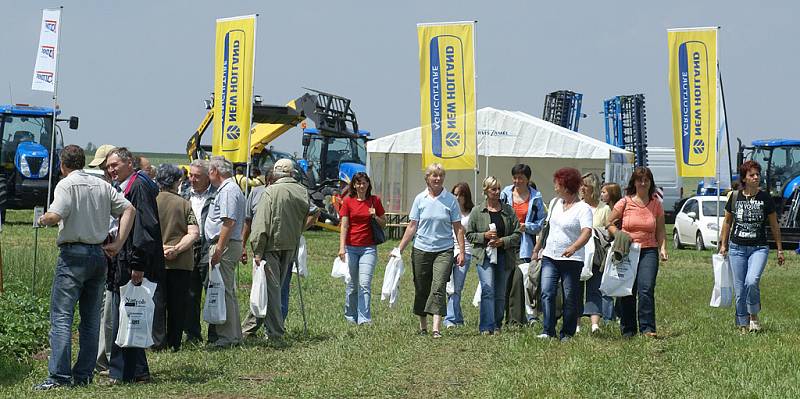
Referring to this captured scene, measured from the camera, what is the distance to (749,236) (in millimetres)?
12531

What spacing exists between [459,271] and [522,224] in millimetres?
833

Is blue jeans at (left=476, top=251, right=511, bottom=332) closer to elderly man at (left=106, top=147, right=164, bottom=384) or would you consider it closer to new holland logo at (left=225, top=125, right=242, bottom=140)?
elderly man at (left=106, top=147, right=164, bottom=384)

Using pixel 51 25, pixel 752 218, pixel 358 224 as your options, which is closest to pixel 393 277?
pixel 358 224

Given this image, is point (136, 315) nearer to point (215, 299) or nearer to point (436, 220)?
point (215, 299)

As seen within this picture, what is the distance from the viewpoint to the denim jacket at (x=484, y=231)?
42.0 feet

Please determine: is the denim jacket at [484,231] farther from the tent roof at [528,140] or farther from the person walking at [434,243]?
the tent roof at [528,140]

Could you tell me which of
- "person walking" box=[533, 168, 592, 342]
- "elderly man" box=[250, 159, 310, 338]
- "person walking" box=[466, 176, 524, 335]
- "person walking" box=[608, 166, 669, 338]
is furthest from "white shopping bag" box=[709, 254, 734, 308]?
"elderly man" box=[250, 159, 310, 338]

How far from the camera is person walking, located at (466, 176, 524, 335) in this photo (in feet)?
41.9

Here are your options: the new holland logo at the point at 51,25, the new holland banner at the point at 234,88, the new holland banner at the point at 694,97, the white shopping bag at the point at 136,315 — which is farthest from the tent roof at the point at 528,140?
the white shopping bag at the point at 136,315

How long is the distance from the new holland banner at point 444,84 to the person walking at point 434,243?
22.8 ft

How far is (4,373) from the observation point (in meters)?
9.98

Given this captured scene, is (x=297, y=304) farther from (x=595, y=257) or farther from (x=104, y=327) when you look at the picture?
(x=104, y=327)

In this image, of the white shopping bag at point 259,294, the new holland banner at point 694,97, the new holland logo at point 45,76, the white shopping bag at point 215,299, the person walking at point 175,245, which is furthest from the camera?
the new holland banner at point 694,97

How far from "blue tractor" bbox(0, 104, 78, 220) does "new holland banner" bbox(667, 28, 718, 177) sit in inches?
716
